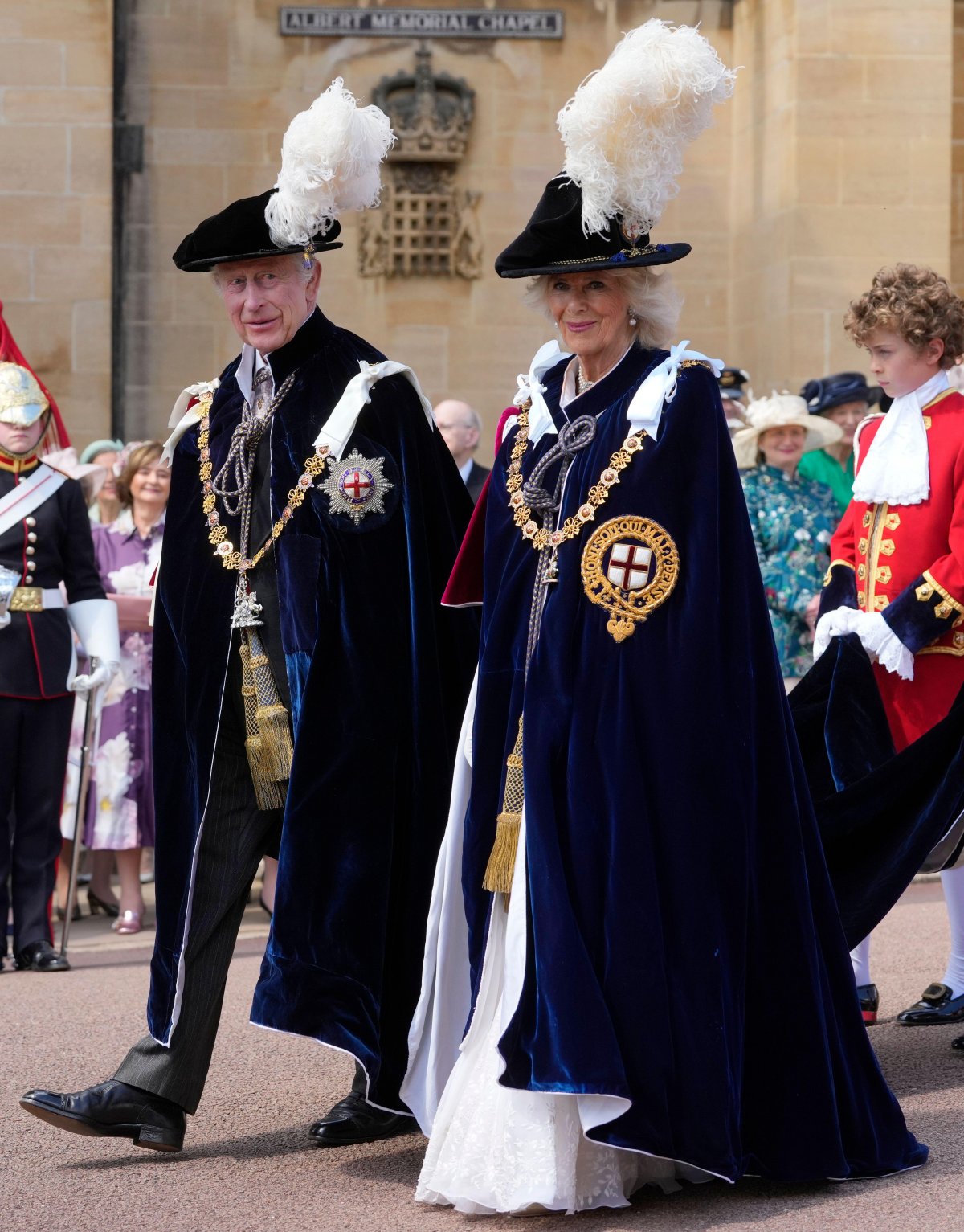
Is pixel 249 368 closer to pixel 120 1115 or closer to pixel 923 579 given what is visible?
pixel 120 1115

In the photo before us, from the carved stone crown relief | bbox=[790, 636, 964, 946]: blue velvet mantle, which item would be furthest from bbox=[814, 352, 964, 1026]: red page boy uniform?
the carved stone crown relief

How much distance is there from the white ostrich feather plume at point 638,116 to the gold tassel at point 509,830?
104cm

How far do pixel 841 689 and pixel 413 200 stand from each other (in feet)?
25.0

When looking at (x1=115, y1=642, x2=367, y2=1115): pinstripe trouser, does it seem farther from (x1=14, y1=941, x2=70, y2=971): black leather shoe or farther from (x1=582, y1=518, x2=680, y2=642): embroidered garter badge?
(x1=14, y1=941, x2=70, y2=971): black leather shoe

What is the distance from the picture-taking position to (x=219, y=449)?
175 inches

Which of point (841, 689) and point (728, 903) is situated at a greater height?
point (841, 689)

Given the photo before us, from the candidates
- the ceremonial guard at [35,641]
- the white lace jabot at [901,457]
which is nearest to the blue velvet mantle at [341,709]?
the white lace jabot at [901,457]

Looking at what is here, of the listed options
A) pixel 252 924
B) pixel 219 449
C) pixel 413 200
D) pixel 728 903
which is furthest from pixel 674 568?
pixel 413 200

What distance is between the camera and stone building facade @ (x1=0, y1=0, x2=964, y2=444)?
11.4m

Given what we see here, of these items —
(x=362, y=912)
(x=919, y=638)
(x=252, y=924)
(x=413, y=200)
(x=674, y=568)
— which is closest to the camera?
(x=674, y=568)

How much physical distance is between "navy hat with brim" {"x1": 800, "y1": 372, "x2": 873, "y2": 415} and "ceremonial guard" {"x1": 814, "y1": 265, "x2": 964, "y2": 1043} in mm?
3586

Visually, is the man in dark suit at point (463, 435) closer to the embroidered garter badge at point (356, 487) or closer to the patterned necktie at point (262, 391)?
the patterned necktie at point (262, 391)

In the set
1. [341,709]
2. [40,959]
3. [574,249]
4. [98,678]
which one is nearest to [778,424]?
[98,678]

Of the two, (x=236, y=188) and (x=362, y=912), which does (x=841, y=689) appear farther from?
(x=236, y=188)
